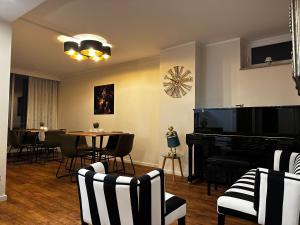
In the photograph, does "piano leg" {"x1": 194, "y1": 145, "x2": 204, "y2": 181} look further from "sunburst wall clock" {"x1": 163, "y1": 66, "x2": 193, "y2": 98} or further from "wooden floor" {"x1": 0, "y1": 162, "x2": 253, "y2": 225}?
"sunburst wall clock" {"x1": 163, "y1": 66, "x2": 193, "y2": 98}

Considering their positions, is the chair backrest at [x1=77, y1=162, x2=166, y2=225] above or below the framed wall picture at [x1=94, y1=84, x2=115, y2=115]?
below

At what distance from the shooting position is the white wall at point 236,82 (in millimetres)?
3547

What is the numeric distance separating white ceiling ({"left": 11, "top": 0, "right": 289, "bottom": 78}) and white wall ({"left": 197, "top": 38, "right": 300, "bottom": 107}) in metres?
0.32

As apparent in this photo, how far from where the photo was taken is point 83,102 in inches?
267

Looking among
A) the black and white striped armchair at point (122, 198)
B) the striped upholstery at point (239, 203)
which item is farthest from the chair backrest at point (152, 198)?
the striped upholstery at point (239, 203)

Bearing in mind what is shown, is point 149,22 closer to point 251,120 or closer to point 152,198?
point 251,120

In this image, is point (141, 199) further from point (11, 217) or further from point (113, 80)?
point (113, 80)

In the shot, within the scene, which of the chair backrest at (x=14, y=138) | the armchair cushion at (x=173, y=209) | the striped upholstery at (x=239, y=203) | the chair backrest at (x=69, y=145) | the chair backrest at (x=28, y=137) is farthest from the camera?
the chair backrest at (x=28, y=137)

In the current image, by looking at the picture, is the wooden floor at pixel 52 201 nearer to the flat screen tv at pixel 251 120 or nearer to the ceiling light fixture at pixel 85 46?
the flat screen tv at pixel 251 120

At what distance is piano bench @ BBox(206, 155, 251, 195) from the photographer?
3141 mm

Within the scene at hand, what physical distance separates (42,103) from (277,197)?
281 inches

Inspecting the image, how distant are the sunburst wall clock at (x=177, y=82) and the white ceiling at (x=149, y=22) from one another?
53 centimetres

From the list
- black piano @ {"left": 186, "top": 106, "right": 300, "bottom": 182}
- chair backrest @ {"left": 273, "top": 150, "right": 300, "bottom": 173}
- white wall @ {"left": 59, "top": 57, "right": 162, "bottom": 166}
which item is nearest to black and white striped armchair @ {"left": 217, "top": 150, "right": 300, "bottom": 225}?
chair backrest @ {"left": 273, "top": 150, "right": 300, "bottom": 173}

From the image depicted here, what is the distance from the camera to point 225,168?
3586 mm
